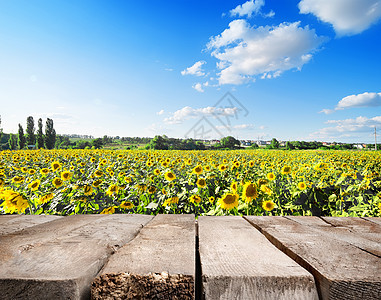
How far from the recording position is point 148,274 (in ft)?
1.88

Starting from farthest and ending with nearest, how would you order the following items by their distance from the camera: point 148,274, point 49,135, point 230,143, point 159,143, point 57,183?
point 49,135 < point 230,143 < point 159,143 < point 57,183 < point 148,274

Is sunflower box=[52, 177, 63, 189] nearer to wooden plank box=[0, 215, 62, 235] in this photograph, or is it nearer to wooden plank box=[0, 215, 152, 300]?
wooden plank box=[0, 215, 62, 235]

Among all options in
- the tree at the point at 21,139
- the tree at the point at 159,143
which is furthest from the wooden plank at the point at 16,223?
the tree at the point at 21,139

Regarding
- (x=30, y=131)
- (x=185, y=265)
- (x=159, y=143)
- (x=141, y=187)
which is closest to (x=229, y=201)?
(x=141, y=187)

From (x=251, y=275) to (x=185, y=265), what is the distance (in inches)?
7.2

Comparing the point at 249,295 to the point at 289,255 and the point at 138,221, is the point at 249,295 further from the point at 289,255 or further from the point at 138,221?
the point at 138,221

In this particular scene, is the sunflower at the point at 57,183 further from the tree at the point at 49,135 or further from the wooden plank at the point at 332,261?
the tree at the point at 49,135

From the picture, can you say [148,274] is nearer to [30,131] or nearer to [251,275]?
[251,275]

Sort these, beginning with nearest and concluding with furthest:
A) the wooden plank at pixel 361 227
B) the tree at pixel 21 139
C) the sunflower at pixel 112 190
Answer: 1. the wooden plank at pixel 361 227
2. the sunflower at pixel 112 190
3. the tree at pixel 21 139

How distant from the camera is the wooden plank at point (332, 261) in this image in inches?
22.6

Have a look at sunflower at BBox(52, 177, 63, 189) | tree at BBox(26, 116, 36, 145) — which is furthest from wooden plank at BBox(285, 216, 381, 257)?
tree at BBox(26, 116, 36, 145)

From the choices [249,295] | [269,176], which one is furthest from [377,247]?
[269,176]

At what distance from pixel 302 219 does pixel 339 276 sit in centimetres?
79

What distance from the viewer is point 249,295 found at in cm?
58
